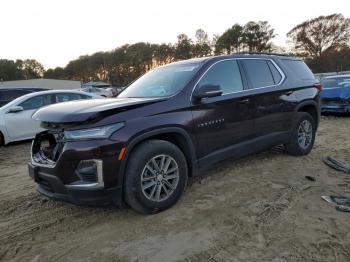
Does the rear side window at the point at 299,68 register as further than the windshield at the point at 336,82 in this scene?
No

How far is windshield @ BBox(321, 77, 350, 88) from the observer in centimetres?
1072

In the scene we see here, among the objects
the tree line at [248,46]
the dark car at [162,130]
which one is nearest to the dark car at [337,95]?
the dark car at [162,130]

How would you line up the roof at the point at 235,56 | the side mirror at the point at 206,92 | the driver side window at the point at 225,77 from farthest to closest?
1. the roof at the point at 235,56
2. the driver side window at the point at 225,77
3. the side mirror at the point at 206,92

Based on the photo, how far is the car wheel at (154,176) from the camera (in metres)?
3.21

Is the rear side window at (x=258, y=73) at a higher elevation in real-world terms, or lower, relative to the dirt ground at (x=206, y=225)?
higher

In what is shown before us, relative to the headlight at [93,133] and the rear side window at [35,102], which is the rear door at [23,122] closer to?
the rear side window at [35,102]

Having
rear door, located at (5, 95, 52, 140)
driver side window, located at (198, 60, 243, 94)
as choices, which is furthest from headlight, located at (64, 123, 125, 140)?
rear door, located at (5, 95, 52, 140)

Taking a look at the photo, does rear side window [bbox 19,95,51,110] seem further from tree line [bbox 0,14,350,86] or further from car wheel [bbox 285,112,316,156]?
tree line [bbox 0,14,350,86]

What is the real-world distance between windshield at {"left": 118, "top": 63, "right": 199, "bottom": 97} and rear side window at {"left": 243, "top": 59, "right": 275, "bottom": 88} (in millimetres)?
946

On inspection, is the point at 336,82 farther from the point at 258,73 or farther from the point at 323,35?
the point at 323,35

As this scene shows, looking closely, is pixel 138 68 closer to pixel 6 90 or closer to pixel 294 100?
pixel 6 90

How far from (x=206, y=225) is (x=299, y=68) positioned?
3759mm

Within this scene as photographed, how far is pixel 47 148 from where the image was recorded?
352 centimetres

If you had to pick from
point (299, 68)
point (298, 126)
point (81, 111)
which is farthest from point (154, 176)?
point (299, 68)
